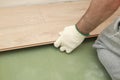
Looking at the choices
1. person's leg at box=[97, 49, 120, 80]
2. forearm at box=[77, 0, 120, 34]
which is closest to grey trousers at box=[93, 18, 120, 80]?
person's leg at box=[97, 49, 120, 80]

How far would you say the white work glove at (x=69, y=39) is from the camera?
4.07 ft

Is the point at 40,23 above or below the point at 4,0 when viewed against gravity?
below

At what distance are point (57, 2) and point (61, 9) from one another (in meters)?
0.10

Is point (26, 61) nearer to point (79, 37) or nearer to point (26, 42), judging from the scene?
point (26, 42)

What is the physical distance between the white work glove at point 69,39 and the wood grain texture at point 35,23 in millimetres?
57

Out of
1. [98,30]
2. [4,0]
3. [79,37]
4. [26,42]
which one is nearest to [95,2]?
[79,37]

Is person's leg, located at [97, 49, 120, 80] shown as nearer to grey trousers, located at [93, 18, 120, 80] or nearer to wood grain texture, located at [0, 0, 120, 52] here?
grey trousers, located at [93, 18, 120, 80]

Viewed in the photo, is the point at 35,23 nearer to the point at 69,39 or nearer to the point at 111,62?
the point at 69,39

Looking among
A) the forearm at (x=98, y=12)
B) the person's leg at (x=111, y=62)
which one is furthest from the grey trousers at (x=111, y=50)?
the forearm at (x=98, y=12)

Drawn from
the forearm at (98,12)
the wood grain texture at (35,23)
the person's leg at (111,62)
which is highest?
the forearm at (98,12)

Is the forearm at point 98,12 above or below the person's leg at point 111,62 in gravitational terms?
above

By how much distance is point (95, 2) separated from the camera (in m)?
1.09

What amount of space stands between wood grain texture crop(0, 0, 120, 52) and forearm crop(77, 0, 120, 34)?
0.27 meters

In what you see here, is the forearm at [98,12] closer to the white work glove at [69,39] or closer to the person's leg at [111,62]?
the white work glove at [69,39]
